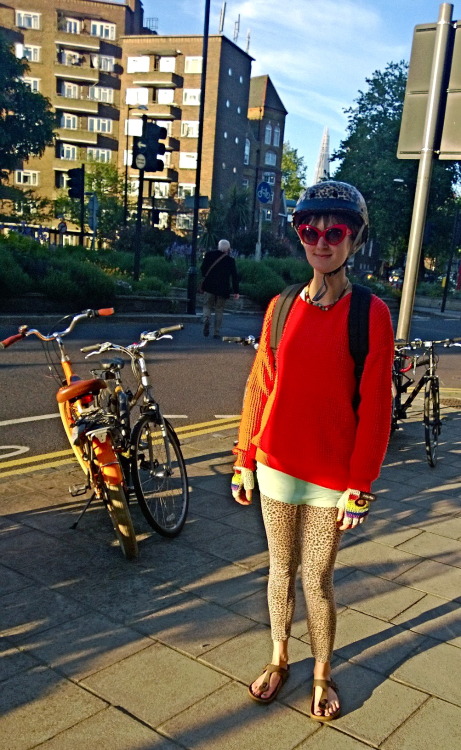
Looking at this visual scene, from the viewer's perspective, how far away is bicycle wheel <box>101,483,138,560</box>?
4.07 m

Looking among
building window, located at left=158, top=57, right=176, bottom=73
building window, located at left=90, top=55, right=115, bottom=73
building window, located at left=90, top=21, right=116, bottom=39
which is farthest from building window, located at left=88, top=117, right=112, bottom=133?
building window, located at left=90, top=21, right=116, bottom=39

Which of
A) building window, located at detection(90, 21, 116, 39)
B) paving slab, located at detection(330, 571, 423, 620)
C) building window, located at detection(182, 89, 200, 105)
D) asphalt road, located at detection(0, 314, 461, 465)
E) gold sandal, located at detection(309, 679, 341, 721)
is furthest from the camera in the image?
building window, located at detection(90, 21, 116, 39)

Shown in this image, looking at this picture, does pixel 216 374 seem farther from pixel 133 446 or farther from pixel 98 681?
pixel 98 681

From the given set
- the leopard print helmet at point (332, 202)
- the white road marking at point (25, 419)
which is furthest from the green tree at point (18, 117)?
the leopard print helmet at point (332, 202)

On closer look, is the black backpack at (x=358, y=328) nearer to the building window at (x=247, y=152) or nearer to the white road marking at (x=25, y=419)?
the white road marking at (x=25, y=419)

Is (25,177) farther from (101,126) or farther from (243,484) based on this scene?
(243,484)

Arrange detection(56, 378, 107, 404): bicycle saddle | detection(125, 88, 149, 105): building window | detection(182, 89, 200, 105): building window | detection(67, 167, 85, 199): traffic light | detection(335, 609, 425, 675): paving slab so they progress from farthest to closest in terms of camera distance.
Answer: detection(125, 88, 149, 105): building window
detection(182, 89, 200, 105): building window
detection(67, 167, 85, 199): traffic light
detection(56, 378, 107, 404): bicycle saddle
detection(335, 609, 425, 675): paving slab

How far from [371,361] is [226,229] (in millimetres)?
46473

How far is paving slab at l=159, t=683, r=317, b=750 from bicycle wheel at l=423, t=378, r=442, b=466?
3971mm

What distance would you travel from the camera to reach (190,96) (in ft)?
214

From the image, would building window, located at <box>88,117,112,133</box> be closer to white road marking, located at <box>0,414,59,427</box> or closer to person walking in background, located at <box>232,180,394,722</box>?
white road marking, located at <box>0,414,59,427</box>

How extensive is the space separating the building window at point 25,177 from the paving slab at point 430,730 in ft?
234

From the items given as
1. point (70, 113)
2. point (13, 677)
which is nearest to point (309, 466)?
point (13, 677)

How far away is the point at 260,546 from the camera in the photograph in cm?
442
